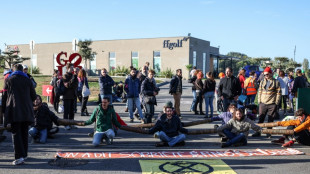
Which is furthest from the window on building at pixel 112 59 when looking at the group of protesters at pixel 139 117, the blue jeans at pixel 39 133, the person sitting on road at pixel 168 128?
the person sitting on road at pixel 168 128

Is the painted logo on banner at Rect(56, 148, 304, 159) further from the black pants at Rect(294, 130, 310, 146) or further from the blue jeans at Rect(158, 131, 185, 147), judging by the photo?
the black pants at Rect(294, 130, 310, 146)

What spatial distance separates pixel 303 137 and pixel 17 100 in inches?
270

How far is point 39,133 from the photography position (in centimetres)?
866

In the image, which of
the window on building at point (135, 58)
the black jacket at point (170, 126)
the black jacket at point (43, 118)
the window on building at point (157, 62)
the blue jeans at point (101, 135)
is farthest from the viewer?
the window on building at point (135, 58)

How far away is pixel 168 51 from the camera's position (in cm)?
4431

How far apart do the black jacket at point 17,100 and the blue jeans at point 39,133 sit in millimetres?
1996

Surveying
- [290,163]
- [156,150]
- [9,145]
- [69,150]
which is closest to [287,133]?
[290,163]

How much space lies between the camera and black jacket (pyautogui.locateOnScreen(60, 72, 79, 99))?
33.9 feet

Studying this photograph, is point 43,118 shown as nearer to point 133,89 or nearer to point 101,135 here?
point 101,135

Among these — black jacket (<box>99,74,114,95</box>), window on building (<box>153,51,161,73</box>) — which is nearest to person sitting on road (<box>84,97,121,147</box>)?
black jacket (<box>99,74,114,95</box>)

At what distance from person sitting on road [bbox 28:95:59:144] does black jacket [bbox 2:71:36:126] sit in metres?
2.04

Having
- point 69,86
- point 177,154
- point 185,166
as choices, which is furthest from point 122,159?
point 69,86

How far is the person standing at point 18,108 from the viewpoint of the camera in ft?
21.1

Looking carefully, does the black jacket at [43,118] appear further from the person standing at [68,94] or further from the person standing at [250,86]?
the person standing at [250,86]
